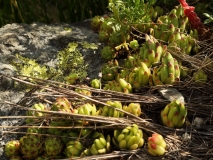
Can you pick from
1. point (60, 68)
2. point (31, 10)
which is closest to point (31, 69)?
point (60, 68)

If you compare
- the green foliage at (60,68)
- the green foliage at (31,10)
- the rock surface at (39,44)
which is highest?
the green foliage at (31,10)

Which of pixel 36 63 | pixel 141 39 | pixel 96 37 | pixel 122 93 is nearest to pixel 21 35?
pixel 36 63

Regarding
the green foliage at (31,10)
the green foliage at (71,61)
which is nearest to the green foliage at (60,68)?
the green foliage at (71,61)

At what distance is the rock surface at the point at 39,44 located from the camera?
215cm

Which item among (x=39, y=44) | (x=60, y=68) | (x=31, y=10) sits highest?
(x=31, y=10)

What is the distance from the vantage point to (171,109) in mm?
1689

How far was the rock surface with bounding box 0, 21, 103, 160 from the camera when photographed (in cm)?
215

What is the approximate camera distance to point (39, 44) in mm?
2330

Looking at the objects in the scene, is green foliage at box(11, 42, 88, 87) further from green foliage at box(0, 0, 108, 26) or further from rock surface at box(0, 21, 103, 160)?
green foliage at box(0, 0, 108, 26)

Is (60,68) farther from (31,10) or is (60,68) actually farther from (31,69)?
(31,10)

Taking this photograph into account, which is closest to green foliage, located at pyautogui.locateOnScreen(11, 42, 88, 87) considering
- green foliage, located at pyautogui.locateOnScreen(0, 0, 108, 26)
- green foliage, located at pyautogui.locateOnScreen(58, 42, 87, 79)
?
green foliage, located at pyautogui.locateOnScreen(58, 42, 87, 79)

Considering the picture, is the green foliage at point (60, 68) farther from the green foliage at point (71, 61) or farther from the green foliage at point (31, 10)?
the green foliage at point (31, 10)

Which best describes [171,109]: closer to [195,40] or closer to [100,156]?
[100,156]

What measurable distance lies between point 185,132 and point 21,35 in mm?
1160
